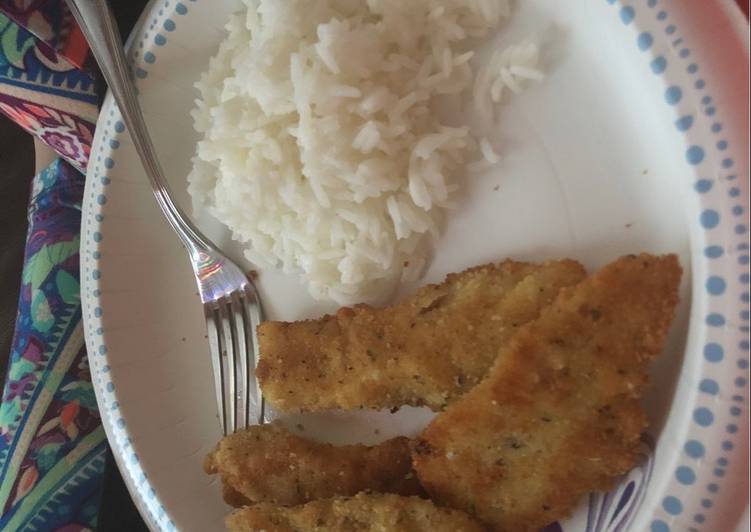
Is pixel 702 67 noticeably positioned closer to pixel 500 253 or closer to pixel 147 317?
pixel 500 253

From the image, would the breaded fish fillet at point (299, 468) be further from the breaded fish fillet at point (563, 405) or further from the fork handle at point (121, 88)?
the fork handle at point (121, 88)

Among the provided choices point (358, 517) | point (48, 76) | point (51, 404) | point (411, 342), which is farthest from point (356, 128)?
point (51, 404)

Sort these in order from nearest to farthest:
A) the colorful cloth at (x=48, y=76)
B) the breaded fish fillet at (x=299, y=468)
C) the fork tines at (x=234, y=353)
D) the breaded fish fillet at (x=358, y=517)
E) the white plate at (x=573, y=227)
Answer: the white plate at (x=573, y=227) < the breaded fish fillet at (x=358, y=517) < the breaded fish fillet at (x=299, y=468) < the fork tines at (x=234, y=353) < the colorful cloth at (x=48, y=76)

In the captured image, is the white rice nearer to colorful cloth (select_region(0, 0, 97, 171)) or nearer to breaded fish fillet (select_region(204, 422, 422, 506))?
breaded fish fillet (select_region(204, 422, 422, 506))

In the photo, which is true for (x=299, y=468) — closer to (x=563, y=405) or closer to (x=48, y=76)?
(x=563, y=405)

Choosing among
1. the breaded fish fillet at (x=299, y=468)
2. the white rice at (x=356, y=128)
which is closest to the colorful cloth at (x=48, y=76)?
the white rice at (x=356, y=128)

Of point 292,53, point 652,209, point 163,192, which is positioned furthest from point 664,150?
point 163,192

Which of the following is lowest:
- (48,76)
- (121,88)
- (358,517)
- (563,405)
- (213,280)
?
(358,517)
